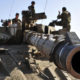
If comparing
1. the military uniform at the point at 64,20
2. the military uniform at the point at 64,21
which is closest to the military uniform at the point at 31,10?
the military uniform at the point at 64,21

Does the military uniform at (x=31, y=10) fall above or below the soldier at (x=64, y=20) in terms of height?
above

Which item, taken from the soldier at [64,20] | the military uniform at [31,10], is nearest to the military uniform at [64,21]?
the soldier at [64,20]

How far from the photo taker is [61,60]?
202 inches

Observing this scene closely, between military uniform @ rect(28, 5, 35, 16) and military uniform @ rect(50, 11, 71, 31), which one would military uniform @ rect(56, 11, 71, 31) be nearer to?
military uniform @ rect(50, 11, 71, 31)

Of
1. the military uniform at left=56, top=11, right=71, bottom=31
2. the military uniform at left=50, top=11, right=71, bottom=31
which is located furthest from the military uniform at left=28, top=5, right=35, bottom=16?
the military uniform at left=56, top=11, right=71, bottom=31

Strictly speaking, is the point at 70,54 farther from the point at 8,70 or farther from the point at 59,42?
the point at 8,70

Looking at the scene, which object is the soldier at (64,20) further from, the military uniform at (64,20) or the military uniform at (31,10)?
the military uniform at (31,10)

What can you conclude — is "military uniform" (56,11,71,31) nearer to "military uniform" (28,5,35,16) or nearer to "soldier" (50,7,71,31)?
"soldier" (50,7,71,31)

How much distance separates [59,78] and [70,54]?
13.3ft

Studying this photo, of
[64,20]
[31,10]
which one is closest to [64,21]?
[64,20]

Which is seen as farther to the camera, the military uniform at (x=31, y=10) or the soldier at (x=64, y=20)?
the soldier at (x=64, y=20)

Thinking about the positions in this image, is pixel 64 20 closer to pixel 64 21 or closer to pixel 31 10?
pixel 64 21

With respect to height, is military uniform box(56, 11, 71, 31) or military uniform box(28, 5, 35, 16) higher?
military uniform box(28, 5, 35, 16)

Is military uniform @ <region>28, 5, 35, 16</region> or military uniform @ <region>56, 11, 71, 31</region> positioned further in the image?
military uniform @ <region>56, 11, 71, 31</region>
